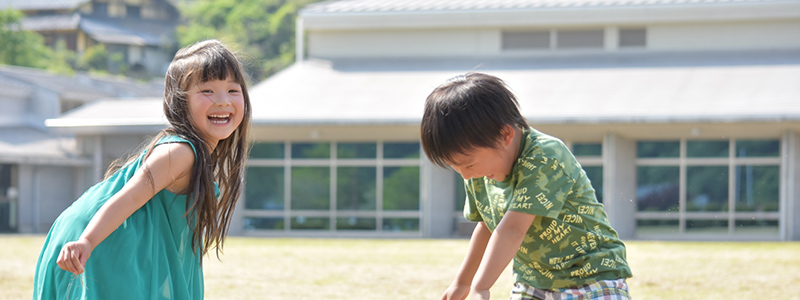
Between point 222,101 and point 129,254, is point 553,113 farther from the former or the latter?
point 129,254

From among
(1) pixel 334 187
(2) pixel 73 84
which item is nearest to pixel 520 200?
(1) pixel 334 187

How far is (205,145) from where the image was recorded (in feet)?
9.84

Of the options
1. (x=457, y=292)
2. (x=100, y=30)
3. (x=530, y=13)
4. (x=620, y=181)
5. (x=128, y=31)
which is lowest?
(x=620, y=181)

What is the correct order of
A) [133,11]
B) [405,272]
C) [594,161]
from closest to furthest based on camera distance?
[405,272]
[594,161]
[133,11]

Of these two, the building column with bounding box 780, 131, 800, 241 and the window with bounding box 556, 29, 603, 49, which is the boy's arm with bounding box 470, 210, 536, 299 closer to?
the building column with bounding box 780, 131, 800, 241

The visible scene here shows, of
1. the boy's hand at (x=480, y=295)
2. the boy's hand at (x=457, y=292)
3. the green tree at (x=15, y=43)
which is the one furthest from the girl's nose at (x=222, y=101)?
the green tree at (x=15, y=43)

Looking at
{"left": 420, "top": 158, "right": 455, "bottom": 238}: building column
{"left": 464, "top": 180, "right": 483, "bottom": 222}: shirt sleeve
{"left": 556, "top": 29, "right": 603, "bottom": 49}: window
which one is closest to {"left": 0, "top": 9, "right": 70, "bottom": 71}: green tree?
{"left": 556, "top": 29, "right": 603, "bottom": 49}: window

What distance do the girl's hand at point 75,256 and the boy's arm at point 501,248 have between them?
1.13m

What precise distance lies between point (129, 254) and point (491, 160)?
3.83 feet

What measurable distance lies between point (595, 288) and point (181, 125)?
143 cm

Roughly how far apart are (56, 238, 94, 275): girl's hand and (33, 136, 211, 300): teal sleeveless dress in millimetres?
150

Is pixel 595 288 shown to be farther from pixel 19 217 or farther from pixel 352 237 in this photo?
pixel 19 217

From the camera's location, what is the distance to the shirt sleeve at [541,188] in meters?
2.58

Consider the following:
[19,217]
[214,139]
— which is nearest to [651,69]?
[19,217]
